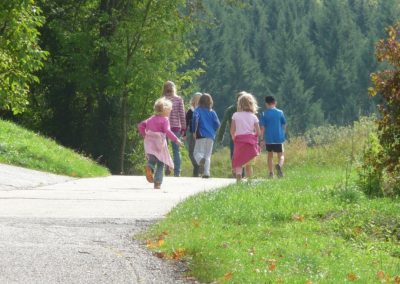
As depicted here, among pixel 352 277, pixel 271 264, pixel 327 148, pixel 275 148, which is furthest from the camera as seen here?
pixel 327 148

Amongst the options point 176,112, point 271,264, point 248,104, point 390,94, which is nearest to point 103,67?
point 176,112

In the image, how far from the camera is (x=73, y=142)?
38.4 metres

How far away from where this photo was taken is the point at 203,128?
947 inches

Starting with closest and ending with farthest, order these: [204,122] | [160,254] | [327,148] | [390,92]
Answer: [160,254] → [390,92] → [204,122] → [327,148]

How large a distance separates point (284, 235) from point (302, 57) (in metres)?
139

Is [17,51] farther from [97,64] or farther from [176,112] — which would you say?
[97,64]

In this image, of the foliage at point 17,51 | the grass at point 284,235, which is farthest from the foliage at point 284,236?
the foliage at point 17,51

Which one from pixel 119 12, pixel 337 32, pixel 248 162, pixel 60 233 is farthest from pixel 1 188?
pixel 337 32

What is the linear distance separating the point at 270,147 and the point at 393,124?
9.88m

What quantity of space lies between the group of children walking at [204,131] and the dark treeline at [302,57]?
4428 inches

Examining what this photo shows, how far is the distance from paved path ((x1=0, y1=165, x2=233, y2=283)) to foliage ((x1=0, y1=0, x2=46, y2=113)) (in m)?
8.35

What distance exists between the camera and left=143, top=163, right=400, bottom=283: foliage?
8539 millimetres

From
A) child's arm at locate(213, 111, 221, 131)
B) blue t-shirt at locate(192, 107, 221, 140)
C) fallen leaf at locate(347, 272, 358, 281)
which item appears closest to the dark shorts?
child's arm at locate(213, 111, 221, 131)

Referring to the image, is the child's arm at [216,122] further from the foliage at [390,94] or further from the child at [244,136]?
the foliage at [390,94]
